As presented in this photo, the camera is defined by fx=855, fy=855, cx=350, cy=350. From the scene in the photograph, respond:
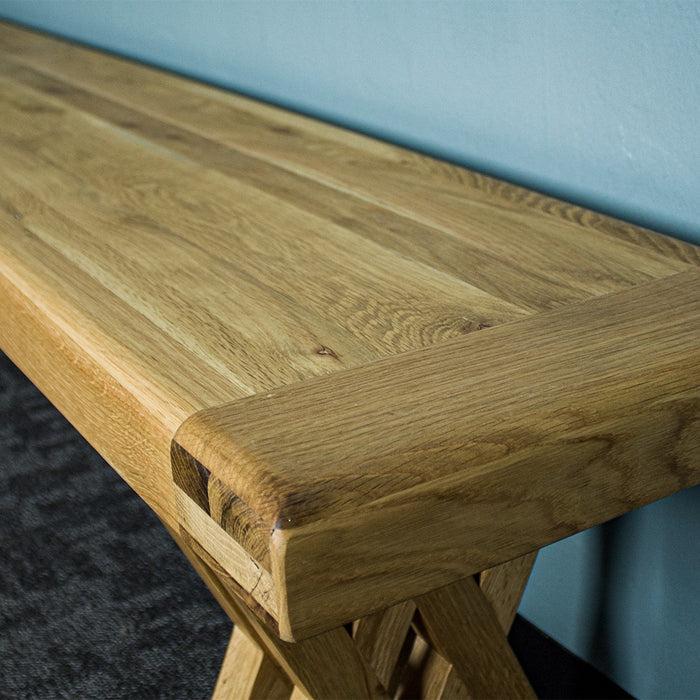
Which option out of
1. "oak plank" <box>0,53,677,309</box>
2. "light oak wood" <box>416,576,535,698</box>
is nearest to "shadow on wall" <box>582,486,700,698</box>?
"light oak wood" <box>416,576,535,698</box>

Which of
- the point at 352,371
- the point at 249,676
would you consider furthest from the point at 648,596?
the point at 352,371

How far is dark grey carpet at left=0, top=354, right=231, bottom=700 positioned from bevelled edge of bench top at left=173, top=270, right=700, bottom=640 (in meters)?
0.66

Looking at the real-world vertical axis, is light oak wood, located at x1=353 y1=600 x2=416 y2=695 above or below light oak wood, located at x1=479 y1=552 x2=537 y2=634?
below

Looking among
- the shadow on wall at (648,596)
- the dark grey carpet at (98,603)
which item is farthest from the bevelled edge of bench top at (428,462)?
the dark grey carpet at (98,603)

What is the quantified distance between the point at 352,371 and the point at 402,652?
0.48 metres

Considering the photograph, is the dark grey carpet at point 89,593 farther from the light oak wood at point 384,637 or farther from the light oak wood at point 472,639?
the light oak wood at point 472,639

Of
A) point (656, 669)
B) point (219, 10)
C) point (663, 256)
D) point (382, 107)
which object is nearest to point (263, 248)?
point (663, 256)

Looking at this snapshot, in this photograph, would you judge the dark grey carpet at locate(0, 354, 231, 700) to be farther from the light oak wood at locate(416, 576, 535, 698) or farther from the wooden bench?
the light oak wood at locate(416, 576, 535, 698)

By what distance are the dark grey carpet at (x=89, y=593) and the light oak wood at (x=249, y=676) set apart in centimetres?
20

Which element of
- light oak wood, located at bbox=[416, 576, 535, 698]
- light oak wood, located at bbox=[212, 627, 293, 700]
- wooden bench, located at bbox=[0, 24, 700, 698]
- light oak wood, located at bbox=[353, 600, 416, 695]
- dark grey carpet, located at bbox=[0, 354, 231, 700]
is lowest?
dark grey carpet, located at bbox=[0, 354, 231, 700]

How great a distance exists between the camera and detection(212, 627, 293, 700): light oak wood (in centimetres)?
74

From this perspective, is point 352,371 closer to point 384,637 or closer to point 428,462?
point 428,462

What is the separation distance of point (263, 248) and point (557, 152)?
0.32 meters

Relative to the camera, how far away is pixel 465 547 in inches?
14.5
